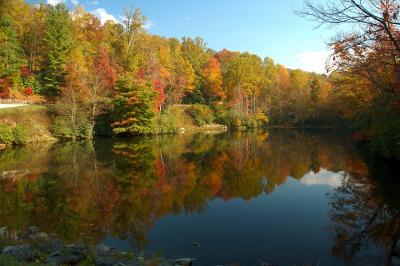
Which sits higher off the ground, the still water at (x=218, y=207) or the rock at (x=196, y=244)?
the still water at (x=218, y=207)

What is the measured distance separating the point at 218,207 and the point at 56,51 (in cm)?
3873

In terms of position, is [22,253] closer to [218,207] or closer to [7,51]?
[218,207]

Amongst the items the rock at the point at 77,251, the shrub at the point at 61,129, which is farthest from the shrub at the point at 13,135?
the rock at the point at 77,251

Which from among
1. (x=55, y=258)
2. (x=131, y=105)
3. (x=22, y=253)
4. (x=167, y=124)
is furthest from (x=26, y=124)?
(x=55, y=258)

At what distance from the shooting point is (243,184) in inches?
629

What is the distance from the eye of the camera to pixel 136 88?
3869 centimetres

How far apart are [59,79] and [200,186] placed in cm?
3446

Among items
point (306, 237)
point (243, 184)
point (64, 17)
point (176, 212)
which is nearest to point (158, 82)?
point (64, 17)

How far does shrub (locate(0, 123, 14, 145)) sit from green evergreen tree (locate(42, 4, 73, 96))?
1214 cm

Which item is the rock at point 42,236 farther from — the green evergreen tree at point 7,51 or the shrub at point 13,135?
the green evergreen tree at point 7,51

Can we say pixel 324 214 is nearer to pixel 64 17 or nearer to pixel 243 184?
pixel 243 184

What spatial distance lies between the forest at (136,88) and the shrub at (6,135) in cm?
8

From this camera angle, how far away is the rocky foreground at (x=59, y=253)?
6316 millimetres

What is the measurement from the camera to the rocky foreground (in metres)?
6.32
